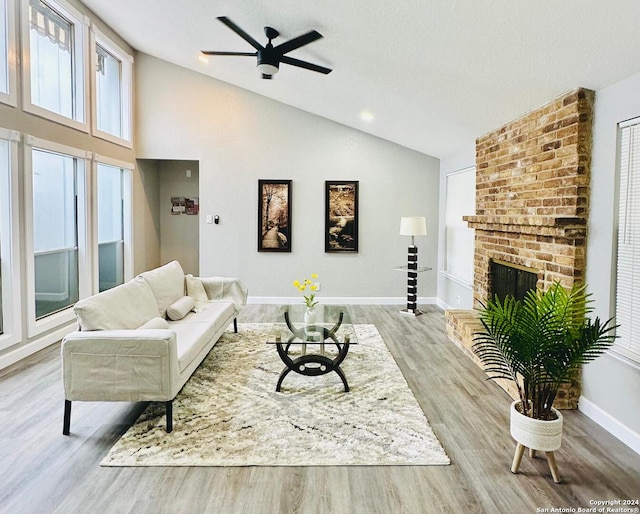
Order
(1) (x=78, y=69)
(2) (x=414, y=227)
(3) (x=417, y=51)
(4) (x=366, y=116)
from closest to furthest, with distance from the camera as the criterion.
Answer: (3) (x=417, y=51) → (1) (x=78, y=69) → (4) (x=366, y=116) → (2) (x=414, y=227)

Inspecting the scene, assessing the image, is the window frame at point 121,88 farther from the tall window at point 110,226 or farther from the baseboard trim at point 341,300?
the baseboard trim at point 341,300

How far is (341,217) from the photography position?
6.48 m

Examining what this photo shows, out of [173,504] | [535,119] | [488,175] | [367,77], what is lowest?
[173,504]

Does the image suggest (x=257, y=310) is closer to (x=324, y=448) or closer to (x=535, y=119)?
(x=324, y=448)

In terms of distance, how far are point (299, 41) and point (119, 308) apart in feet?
8.00

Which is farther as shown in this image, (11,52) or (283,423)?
(11,52)

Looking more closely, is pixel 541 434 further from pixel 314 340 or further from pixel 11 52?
pixel 11 52

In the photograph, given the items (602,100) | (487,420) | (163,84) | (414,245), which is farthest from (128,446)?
Result: (163,84)

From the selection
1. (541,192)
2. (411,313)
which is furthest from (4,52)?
(411,313)

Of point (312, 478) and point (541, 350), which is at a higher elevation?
point (541, 350)

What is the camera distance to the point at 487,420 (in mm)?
2838

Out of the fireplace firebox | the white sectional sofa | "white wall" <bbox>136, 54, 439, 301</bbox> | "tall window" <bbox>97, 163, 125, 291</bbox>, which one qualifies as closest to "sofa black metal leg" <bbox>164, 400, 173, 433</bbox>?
the white sectional sofa

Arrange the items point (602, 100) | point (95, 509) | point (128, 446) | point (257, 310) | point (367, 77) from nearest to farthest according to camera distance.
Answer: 1. point (95, 509)
2. point (128, 446)
3. point (602, 100)
4. point (367, 77)
5. point (257, 310)

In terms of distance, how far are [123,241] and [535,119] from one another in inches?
215
